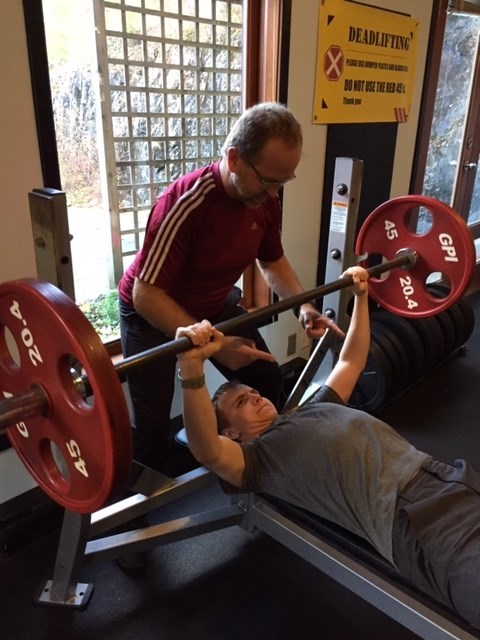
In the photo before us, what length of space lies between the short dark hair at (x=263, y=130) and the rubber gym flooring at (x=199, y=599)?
121 centimetres

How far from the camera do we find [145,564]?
1747 millimetres

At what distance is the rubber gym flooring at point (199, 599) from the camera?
1.54 m

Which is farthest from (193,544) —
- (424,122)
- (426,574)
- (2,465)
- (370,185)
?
(424,122)

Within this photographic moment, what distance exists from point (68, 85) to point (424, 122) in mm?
2317

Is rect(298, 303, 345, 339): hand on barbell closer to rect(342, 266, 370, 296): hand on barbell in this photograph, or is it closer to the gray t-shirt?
rect(342, 266, 370, 296): hand on barbell

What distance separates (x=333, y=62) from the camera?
2.47 m

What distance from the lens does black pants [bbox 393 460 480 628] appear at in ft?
3.76

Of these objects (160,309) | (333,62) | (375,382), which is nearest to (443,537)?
(160,309)

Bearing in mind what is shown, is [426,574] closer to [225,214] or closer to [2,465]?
[225,214]

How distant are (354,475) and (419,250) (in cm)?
88

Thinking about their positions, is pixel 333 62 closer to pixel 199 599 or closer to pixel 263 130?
pixel 263 130

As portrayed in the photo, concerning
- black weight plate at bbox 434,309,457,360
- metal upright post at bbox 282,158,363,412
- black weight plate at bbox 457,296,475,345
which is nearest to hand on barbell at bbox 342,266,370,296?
metal upright post at bbox 282,158,363,412

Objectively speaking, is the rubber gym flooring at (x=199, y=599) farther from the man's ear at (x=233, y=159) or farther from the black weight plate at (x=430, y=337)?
the black weight plate at (x=430, y=337)

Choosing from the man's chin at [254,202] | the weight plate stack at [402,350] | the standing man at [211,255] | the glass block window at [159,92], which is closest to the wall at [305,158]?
the glass block window at [159,92]
